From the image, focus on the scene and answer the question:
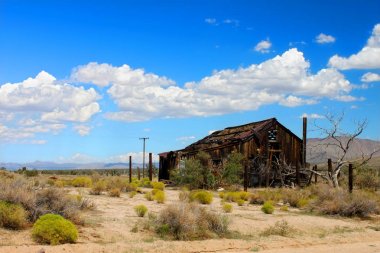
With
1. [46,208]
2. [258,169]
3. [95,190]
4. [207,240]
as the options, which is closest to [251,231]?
[207,240]

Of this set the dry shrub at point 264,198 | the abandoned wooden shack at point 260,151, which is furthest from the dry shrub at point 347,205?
the abandoned wooden shack at point 260,151

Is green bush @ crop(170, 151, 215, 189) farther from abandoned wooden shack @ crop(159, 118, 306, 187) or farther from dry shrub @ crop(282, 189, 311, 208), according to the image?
dry shrub @ crop(282, 189, 311, 208)

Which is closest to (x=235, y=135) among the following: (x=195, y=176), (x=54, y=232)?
(x=195, y=176)

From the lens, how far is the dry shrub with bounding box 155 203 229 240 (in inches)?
577

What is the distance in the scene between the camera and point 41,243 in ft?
41.0

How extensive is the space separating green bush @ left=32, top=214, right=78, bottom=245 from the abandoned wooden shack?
25503 millimetres

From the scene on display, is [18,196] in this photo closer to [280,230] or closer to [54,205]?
[54,205]

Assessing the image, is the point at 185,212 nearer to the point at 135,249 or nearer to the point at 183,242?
the point at 183,242

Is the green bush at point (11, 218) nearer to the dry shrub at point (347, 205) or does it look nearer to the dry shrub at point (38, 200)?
the dry shrub at point (38, 200)

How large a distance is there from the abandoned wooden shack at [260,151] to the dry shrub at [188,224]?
881 inches

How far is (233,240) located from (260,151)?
27.0 meters

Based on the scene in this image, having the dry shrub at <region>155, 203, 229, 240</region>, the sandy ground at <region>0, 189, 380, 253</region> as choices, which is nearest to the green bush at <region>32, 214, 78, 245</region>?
the sandy ground at <region>0, 189, 380, 253</region>

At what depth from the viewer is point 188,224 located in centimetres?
1479

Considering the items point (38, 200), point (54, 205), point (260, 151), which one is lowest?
point (54, 205)
